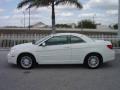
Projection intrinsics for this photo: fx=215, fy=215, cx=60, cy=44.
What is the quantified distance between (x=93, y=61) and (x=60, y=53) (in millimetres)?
1369

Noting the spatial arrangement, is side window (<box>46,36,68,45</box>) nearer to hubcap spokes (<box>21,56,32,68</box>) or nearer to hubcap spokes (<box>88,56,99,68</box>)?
hubcap spokes (<box>21,56,32,68</box>)

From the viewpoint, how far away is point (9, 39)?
14.7m

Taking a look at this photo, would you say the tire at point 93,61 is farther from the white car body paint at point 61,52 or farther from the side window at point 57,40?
the side window at point 57,40

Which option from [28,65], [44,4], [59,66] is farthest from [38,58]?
[44,4]

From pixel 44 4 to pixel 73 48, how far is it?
8.58 meters

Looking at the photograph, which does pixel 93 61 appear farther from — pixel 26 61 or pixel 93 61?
pixel 26 61

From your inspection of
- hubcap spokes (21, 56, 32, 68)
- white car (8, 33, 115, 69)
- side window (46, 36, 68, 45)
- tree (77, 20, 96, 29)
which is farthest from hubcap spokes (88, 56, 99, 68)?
tree (77, 20, 96, 29)
